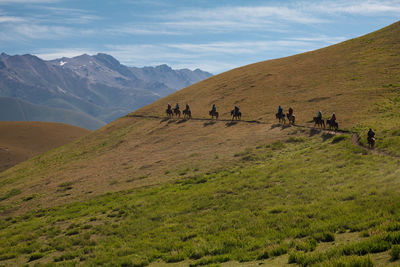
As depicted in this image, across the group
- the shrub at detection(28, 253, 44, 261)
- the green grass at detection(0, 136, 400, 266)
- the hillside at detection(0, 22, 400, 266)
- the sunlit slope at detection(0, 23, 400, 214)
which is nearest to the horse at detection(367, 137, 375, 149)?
the hillside at detection(0, 22, 400, 266)

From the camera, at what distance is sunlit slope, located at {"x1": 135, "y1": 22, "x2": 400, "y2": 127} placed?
53.5 m

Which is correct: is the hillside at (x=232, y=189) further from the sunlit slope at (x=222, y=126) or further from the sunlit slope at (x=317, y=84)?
the sunlit slope at (x=317, y=84)

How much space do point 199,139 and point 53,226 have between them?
2829cm

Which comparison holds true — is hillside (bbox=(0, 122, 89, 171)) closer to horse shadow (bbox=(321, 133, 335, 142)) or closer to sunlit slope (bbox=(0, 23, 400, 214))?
sunlit slope (bbox=(0, 23, 400, 214))

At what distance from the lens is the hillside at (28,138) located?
11906 centimetres

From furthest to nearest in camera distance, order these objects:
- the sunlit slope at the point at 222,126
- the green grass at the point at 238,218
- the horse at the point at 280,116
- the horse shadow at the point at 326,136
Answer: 1. the horse at the point at 280,116
2. the sunlit slope at the point at 222,126
3. the horse shadow at the point at 326,136
4. the green grass at the point at 238,218

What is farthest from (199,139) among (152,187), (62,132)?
(62,132)

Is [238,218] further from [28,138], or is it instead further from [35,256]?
[28,138]

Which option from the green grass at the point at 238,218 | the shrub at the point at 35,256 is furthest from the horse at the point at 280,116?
the shrub at the point at 35,256

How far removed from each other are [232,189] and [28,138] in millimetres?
134128

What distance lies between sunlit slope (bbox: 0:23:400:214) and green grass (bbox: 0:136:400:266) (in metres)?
5.69

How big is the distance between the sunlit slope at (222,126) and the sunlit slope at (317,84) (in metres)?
0.18

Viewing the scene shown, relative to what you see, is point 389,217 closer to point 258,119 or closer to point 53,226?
point 53,226

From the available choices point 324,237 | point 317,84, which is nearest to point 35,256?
point 324,237
